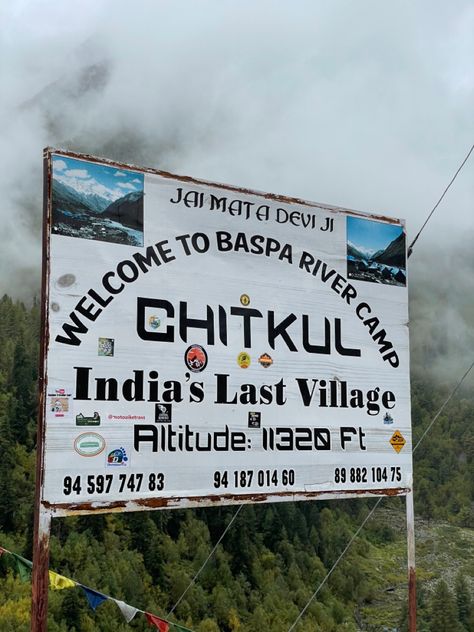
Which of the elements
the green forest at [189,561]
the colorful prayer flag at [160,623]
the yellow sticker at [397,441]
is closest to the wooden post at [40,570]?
the colorful prayer flag at [160,623]

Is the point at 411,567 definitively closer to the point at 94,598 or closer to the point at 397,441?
the point at 397,441

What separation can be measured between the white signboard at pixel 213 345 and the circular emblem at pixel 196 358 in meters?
0.01

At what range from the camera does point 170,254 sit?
498cm

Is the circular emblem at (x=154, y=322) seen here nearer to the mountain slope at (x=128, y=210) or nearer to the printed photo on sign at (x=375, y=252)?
the mountain slope at (x=128, y=210)

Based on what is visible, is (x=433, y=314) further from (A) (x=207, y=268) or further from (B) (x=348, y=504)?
(A) (x=207, y=268)

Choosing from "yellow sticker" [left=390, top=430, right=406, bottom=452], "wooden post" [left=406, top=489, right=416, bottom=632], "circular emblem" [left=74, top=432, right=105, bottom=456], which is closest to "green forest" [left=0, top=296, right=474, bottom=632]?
"wooden post" [left=406, top=489, right=416, bottom=632]

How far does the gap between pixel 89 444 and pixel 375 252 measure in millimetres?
2647

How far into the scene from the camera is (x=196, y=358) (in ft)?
16.3

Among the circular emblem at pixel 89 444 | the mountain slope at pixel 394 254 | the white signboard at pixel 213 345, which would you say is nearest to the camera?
the circular emblem at pixel 89 444

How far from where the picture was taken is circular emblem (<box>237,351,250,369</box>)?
514 cm

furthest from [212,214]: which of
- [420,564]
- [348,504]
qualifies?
[420,564]

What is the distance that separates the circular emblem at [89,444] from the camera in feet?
14.6

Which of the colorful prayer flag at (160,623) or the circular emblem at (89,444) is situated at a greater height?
the circular emblem at (89,444)

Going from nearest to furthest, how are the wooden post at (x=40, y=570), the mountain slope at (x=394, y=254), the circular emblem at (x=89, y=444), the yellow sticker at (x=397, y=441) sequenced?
the wooden post at (x=40, y=570)
the circular emblem at (x=89, y=444)
the yellow sticker at (x=397, y=441)
the mountain slope at (x=394, y=254)
